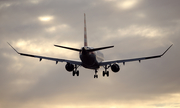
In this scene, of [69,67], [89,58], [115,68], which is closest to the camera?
[89,58]

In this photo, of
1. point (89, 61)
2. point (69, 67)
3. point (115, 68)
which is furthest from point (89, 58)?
point (115, 68)

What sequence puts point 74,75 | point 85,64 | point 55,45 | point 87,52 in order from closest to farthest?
1. point 55,45
2. point 87,52
3. point 85,64
4. point 74,75

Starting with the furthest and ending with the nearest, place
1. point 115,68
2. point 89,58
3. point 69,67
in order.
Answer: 1. point 115,68
2. point 69,67
3. point 89,58

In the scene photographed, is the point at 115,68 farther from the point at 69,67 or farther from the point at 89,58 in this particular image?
the point at 69,67

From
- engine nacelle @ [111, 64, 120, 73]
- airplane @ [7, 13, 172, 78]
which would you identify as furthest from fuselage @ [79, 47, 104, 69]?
engine nacelle @ [111, 64, 120, 73]

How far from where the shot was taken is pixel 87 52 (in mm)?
58000

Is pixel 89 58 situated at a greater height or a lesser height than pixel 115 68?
greater

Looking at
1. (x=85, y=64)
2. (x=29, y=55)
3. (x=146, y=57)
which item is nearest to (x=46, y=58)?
(x=29, y=55)

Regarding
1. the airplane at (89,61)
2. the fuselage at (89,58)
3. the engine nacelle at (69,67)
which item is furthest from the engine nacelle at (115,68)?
the engine nacelle at (69,67)

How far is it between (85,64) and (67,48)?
30.7 ft

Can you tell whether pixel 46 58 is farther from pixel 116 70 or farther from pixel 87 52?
pixel 116 70

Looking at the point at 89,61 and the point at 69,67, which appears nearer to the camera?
the point at 89,61

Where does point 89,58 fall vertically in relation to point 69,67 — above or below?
above

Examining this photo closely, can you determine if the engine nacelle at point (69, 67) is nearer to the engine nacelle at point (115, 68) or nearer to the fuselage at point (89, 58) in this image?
the fuselage at point (89, 58)
